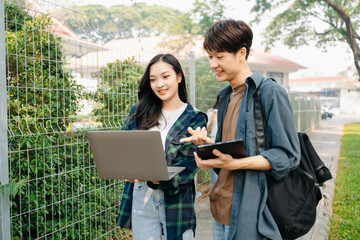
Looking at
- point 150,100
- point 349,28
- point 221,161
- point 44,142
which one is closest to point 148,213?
point 150,100

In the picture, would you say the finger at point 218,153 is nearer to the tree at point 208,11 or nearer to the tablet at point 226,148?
the tablet at point 226,148

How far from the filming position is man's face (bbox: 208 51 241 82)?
1.72m

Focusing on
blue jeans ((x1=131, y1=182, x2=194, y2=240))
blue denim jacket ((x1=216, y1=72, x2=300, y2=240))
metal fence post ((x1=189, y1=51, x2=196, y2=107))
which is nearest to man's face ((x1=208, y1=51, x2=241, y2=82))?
blue denim jacket ((x1=216, y1=72, x2=300, y2=240))

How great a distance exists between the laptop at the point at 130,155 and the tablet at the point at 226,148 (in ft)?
1.02

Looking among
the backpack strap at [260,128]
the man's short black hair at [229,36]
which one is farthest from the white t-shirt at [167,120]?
the backpack strap at [260,128]

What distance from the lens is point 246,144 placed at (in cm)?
161

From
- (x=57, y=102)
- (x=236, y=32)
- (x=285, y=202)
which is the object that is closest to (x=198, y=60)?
(x=57, y=102)

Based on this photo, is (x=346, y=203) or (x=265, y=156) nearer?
(x=265, y=156)

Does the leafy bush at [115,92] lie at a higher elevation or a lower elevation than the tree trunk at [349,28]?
lower

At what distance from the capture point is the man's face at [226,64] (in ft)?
5.66

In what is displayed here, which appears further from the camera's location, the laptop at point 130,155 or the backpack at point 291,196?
the laptop at point 130,155

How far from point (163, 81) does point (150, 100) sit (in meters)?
0.18

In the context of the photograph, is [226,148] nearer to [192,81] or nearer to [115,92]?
[115,92]

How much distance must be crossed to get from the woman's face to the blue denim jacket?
0.79 meters
